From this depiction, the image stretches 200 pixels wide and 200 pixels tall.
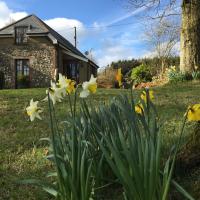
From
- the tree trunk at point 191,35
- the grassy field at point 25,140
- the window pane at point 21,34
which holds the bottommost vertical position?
the grassy field at point 25,140

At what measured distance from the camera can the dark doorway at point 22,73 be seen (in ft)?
101

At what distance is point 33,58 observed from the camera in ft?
103

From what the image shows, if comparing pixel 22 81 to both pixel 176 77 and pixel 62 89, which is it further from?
pixel 62 89

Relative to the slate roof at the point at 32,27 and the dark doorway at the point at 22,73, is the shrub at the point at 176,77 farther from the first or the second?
the dark doorway at the point at 22,73

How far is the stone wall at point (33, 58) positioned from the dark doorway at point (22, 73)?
0.27 meters

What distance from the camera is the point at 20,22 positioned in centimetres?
3194

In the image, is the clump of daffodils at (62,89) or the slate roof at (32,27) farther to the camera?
the slate roof at (32,27)

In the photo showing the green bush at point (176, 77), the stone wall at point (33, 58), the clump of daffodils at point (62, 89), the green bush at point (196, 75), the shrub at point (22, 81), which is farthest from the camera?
the stone wall at point (33, 58)

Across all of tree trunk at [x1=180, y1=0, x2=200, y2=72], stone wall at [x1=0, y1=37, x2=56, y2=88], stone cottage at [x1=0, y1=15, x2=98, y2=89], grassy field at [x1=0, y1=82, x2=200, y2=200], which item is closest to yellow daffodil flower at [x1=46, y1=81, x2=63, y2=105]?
grassy field at [x1=0, y1=82, x2=200, y2=200]

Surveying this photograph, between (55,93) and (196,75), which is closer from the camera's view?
(55,93)

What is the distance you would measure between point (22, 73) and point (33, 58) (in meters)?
1.38

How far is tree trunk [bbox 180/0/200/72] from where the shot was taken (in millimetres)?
15281

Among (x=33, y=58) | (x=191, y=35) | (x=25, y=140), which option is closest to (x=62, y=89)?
(x=25, y=140)

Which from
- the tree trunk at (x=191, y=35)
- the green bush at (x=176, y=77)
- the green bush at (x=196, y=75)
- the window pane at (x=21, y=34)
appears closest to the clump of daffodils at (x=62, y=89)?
the green bush at (x=196, y=75)
